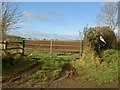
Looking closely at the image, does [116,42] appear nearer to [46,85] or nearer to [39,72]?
[39,72]

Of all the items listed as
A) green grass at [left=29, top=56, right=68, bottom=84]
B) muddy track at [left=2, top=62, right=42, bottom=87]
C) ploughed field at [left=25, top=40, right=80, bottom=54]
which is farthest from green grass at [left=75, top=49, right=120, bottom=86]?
ploughed field at [left=25, top=40, right=80, bottom=54]

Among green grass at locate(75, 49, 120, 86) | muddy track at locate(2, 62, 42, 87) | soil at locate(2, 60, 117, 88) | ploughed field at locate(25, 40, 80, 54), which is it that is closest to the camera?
soil at locate(2, 60, 117, 88)

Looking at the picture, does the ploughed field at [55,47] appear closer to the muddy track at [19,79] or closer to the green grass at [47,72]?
the green grass at [47,72]

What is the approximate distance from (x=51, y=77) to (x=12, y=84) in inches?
57.9

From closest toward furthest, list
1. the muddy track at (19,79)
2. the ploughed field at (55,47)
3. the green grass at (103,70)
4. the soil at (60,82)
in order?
the soil at (60,82), the muddy track at (19,79), the green grass at (103,70), the ploughed field at (55,47)

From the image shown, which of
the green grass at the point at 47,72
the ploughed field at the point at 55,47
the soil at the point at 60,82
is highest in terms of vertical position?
the ploughed field at the point at 55,47

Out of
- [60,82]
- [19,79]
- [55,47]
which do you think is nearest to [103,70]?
[60,82]

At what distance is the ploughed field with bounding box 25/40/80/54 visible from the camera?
16625 millimetres

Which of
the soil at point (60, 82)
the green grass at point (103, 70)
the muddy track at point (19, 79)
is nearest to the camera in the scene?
the soil at point (60, 82)

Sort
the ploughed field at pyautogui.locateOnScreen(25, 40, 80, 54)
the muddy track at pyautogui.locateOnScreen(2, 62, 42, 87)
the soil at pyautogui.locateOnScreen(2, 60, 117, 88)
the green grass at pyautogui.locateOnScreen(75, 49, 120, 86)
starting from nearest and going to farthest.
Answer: the soil at pyautogui.locateOnScreen(2, 60, 117, 88) < the muddy track at pyautogui.locateOnScreen(2, 62, 42, 87) < the green grass at pyautogui.locateOnScreen(75, 49, 120, 86) < the ploughed field at pyautogui.locateOnScreen(25, 40, 80, 54)

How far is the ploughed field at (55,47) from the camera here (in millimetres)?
16625

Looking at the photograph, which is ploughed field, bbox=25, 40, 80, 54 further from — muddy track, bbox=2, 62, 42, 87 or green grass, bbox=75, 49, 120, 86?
muddy track, bbox=2, 62, 42, 87

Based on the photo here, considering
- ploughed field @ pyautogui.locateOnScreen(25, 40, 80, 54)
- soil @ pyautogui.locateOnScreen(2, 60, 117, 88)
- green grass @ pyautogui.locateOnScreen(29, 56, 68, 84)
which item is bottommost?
soil @ pyautogui.locateOnScreen(2, 60, 117, 88)

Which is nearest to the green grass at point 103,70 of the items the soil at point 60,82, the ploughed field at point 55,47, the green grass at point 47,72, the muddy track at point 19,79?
the soil at point 60,82
